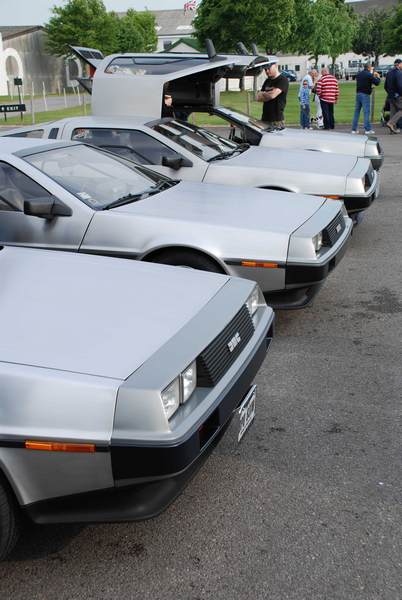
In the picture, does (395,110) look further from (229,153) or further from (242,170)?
(242,170)

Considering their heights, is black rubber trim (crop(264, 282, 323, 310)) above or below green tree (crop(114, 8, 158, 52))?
Answer: above

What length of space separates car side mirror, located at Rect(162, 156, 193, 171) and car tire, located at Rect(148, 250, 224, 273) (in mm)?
2150

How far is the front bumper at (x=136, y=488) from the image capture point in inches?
96.7

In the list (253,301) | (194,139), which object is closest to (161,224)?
(253,301)

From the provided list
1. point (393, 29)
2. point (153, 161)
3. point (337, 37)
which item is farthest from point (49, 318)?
point (393, 29)

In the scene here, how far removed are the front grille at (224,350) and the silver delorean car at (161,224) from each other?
60.1 inches

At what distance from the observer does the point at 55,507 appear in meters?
2.57

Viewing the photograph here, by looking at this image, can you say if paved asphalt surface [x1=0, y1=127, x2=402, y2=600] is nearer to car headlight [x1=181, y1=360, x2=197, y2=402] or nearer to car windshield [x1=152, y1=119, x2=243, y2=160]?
car headlight [x1=181, y1=360, x2=197, y2=402]

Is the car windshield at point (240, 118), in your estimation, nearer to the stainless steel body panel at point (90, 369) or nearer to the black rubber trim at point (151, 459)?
the stainless steel body panel at point (90, 369)

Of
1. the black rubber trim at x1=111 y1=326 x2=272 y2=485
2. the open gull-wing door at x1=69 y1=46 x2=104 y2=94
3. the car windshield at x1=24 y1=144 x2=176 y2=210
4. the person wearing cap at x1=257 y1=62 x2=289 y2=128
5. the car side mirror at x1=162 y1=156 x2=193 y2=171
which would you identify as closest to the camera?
the black rubber trim at x1=111 y1=326 x2=272 y2=485

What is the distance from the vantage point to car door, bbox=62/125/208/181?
7.16 m

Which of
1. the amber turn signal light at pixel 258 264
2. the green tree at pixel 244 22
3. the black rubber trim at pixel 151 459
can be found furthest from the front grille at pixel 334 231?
the green tree at pixel 244 22

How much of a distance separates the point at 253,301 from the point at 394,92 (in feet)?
53.3

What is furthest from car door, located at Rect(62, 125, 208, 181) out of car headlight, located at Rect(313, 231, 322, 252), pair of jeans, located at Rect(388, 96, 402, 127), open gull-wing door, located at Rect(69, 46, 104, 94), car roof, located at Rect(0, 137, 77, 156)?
pair of jeans, located at Rect(388, 96, 402, 127)
